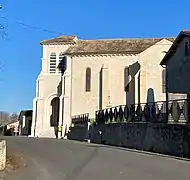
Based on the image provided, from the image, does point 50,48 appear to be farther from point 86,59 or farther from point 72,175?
point 72,175

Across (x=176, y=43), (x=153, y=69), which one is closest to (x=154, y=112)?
(x=176, y=43)

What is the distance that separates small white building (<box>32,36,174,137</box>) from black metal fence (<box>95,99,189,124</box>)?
19860 millimetres

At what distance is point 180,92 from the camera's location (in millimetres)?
32531

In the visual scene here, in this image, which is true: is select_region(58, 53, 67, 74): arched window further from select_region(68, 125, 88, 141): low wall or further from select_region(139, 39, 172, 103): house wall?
select_region(139, 39, 172, 103): house wall

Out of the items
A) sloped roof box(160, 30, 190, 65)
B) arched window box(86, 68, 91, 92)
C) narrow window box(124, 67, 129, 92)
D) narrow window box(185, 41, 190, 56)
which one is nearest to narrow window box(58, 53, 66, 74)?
arched window box(86, 68, 91, 92)

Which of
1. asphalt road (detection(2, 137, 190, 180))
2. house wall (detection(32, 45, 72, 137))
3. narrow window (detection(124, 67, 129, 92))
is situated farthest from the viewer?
house wall (detection(32, 45, 72, 137))

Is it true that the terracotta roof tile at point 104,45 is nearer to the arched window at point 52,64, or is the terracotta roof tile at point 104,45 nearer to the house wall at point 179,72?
the arched window at point 52,64

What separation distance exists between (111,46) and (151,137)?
35.2m

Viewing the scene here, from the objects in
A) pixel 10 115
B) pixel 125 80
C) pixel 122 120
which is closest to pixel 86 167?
pixel 122 120

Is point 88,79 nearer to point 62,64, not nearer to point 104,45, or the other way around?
point 62,64

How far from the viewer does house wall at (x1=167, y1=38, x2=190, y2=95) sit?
31.5 m

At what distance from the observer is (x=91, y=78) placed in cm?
5684

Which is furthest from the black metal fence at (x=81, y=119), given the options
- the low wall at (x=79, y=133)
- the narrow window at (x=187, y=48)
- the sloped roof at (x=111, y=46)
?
the narrow window at (x=187, y=48)

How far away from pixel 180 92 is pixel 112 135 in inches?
267
